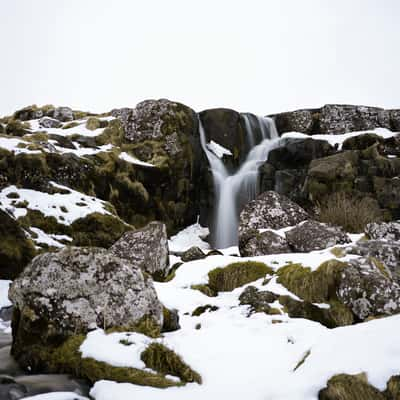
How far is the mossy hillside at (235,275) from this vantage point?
8.39m

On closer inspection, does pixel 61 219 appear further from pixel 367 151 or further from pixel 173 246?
pixel 367 151

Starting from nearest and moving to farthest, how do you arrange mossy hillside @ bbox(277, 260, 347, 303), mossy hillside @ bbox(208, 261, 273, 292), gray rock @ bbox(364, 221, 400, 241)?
mossy hillside @ bbox(277, 260, 347, 303), mossy hillside @ bbox(208, 261, 273, 292), gray rock @ bbox(364, 221, 400, 241)

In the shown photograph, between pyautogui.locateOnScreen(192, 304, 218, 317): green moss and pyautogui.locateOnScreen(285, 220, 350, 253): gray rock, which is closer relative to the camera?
pyautogui.locateOnScreen(192, 304, 218, 317): green moss

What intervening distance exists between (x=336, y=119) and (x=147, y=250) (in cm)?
2425

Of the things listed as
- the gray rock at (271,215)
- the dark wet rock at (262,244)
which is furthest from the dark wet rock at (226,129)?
the dark wet rock at (262,244)

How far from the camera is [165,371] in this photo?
4660mm

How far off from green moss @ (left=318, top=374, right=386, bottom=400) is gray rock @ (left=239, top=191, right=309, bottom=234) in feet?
33.5

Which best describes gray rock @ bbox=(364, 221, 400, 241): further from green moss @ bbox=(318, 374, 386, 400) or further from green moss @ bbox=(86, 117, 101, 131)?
green moss @ bbox=(86, 117, 101, 131)

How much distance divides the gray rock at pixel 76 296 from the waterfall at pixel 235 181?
A: 60.6ft

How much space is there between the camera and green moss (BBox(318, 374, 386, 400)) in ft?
11.3

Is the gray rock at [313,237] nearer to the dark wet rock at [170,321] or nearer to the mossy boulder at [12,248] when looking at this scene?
the dark wet rock at [170,321]

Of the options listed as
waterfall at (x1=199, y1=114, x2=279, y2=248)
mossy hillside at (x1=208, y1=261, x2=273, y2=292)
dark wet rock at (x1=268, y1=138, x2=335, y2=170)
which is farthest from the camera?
dark wet rock at (x1=268, y1=138, x2=335, y2=170)

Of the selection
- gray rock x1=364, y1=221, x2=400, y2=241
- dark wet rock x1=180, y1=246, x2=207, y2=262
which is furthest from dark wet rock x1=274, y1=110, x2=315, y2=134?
dark wet rock x1=180, y1=246, x2=207, y2=262

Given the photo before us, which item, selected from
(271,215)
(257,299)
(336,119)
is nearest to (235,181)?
(336,119)
